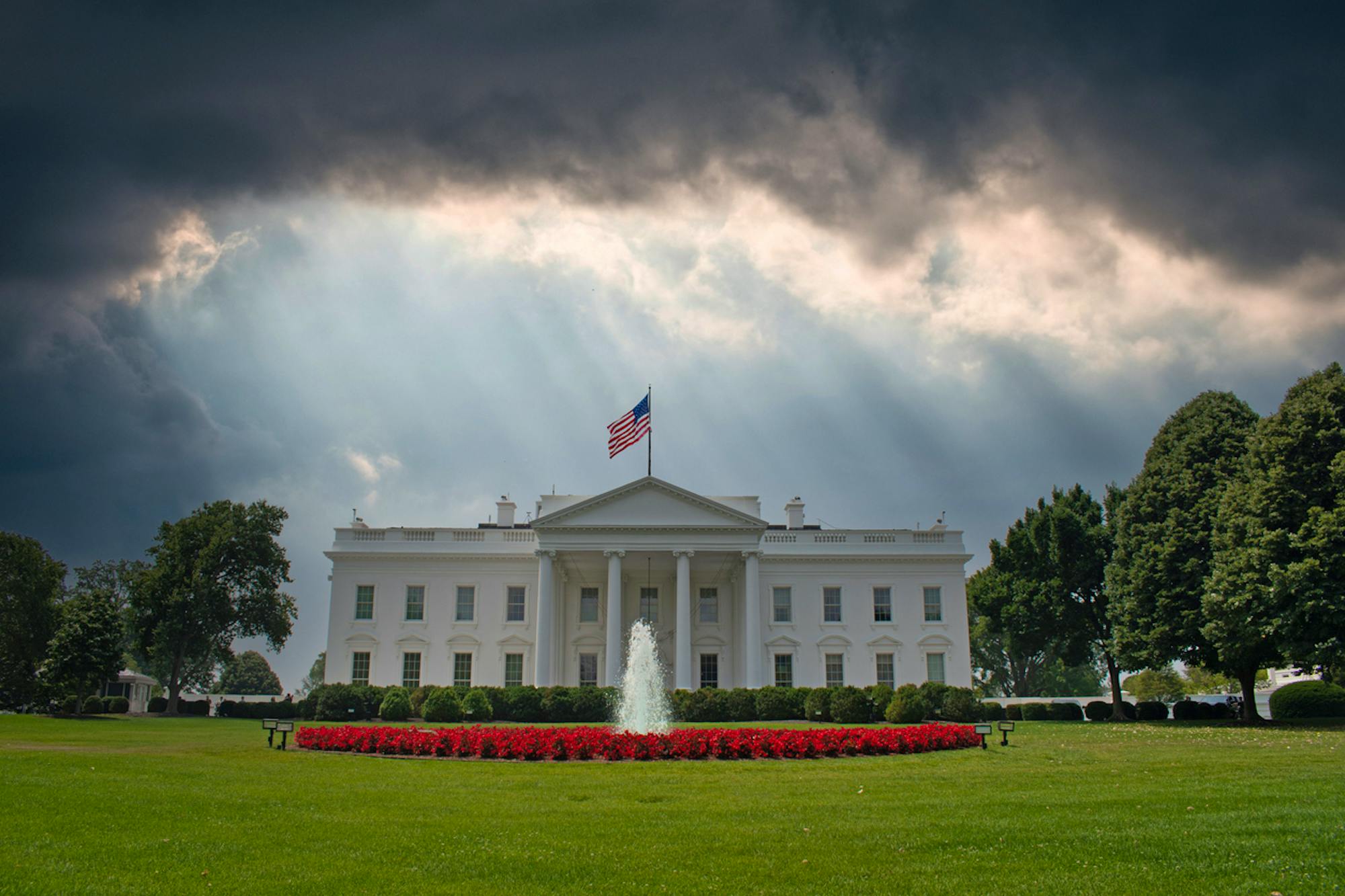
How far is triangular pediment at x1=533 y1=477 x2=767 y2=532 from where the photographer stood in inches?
1737

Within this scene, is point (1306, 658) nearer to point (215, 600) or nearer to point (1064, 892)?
point (1064, 892)

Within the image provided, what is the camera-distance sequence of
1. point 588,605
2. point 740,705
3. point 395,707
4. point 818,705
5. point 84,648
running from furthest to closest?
point 588,605 → point 84,648 → point 740,705 → point 395,707 → point 818,705

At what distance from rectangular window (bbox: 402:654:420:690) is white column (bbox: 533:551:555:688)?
Result: 6.27 meters

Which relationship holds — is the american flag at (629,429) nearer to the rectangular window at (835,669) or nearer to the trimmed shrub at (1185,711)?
the rectangular window at (835,669)

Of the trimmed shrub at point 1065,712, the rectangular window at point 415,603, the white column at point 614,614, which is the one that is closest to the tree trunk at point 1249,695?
the trimmed shrub at point 1065,712

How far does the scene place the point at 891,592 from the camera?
158 ft

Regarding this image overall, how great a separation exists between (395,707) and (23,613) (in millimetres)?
22669

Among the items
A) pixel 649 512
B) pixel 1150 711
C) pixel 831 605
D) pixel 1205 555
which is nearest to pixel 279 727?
pixel 649 512

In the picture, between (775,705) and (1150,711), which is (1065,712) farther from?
(775,705)

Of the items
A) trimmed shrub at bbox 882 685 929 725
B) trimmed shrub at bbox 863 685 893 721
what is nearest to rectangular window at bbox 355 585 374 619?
trimmed shrub at bbox 863 685 893 721

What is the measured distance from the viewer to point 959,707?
114 ft

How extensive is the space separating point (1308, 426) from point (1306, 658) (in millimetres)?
6966

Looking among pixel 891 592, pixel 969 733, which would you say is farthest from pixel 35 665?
pixel 969 733

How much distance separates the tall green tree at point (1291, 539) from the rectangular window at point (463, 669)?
3243 cm
